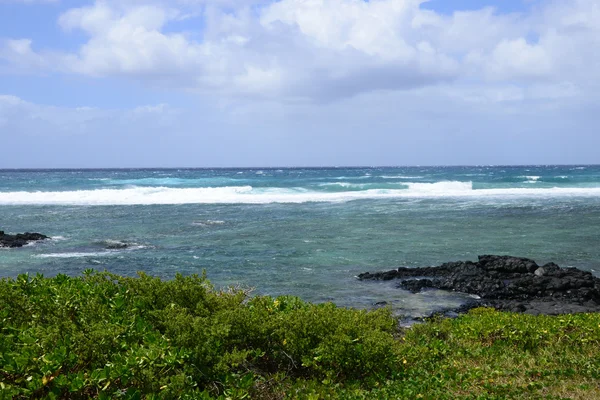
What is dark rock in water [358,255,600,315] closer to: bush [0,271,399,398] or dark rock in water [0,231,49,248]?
bush [0,271,399,398]

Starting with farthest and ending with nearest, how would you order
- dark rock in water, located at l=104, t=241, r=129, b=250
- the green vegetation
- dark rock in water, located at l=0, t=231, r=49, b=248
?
dark rock in water, located at l=0, t=231, r=49, b=248 < dark rock in water, located at l=104, t=241, r=129, b=250 < the green vegetation

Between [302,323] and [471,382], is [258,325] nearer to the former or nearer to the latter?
[302,323]

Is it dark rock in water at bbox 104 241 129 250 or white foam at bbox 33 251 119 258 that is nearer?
white foam at bbox 33 251 119 258

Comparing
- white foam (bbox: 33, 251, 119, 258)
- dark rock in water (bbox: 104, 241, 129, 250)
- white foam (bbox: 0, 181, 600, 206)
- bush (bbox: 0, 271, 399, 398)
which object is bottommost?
white foam (bbox: 33, 251, 119, 258)

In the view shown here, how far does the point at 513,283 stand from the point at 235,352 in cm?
942

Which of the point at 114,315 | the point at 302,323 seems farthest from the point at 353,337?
the point at 114,315

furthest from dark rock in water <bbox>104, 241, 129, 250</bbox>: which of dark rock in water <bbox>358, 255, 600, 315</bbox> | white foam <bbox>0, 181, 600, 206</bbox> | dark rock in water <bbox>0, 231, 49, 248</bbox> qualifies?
white foam <bbox>0, 181, 600, 206</bbox>

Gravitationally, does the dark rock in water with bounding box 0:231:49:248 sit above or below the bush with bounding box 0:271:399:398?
below

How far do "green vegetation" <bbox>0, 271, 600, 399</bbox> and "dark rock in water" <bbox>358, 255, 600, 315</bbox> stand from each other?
4011 mm

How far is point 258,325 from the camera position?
5547mm

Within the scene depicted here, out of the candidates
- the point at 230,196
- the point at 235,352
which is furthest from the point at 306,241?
the point at 230,196

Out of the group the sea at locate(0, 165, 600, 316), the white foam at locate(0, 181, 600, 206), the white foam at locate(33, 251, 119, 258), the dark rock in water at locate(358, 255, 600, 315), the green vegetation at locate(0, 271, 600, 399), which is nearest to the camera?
the green vegetation at locate(0, 271, 600, 399)

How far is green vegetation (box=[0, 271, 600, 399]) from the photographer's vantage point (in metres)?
4.06

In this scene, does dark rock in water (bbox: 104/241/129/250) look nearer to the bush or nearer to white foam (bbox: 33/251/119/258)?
white foam (bbox: 33/251/119/258)
